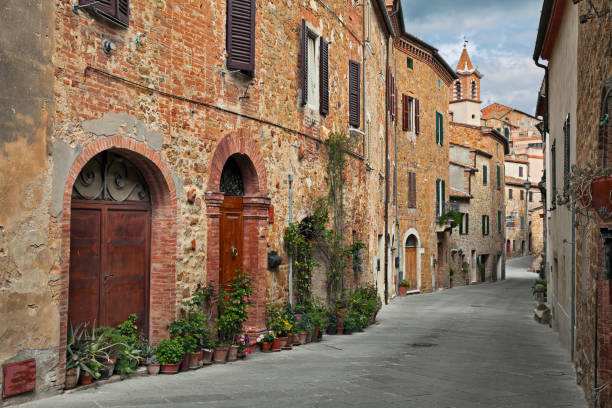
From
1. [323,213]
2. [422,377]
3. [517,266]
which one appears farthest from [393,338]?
[517,266]

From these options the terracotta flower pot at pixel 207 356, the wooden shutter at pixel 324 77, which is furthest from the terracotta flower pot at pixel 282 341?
the wooden shutter at pixel 324 77

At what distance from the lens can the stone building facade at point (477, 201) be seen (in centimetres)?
3192

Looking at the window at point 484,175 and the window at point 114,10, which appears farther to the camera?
the window at point 484,175

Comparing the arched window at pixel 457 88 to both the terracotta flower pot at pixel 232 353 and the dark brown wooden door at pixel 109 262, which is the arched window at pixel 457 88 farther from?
the dark brown wooden door at pixel 109 262

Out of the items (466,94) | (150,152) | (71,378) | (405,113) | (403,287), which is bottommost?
(403,287)

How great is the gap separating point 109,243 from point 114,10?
2750mm

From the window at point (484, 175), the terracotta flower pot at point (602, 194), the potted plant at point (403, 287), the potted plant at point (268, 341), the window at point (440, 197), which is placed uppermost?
the window at point (484, 175)

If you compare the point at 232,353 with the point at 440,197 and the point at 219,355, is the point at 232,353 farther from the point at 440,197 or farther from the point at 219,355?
the point at 440,197

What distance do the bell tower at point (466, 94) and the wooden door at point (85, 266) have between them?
43656 mm

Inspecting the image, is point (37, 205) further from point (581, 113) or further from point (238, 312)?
point (581, 113)

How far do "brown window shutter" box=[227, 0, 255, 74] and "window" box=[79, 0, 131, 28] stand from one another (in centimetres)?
218

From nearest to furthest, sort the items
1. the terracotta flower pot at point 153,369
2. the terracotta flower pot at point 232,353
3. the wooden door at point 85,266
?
1. the wooden door at point 85,266
2. the terracotta flower pot at point 153,369
3. the terracotta flower pot at point 232,353

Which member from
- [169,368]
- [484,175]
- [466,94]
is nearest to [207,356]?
[169,368]

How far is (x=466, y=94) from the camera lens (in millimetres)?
51531
